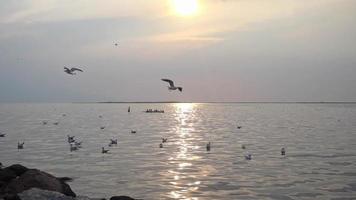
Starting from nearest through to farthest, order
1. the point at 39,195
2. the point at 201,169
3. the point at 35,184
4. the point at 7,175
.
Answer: the point at 39,195 → the point at 35,184 → the point at 7,175 → the point at 201,169

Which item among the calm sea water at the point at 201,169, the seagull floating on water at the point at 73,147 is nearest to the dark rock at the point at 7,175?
the calm sea water at the point at 201,169

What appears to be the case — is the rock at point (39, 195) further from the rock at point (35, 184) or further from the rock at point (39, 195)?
the rock at point (35, 184)

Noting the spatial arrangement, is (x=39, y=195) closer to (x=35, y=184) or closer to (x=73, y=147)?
(x=35, y=184)

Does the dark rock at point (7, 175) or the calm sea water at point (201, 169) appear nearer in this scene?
the dark rock at point (7, 175)

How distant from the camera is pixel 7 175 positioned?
76.3 ft

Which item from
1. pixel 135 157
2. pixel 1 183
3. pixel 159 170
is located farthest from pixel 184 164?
pixel 1 183

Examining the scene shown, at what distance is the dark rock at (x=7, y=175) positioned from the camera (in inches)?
903

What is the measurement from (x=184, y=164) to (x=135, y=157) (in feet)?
18.9

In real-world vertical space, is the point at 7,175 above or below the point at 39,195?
above

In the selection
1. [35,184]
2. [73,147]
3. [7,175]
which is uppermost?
[73,147]

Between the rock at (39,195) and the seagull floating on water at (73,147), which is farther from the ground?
the seagull floating on water at (73,147)

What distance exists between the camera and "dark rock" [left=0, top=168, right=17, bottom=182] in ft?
75.2

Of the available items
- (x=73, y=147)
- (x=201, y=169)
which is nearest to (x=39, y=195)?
(x=201, y=169)

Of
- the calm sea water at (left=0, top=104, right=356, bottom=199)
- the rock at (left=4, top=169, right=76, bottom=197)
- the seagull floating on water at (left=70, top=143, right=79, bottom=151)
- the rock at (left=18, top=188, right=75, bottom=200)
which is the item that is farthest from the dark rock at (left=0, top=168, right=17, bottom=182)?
the seagull floating on water at (left=70, top=143, right=79, bottom=151)
